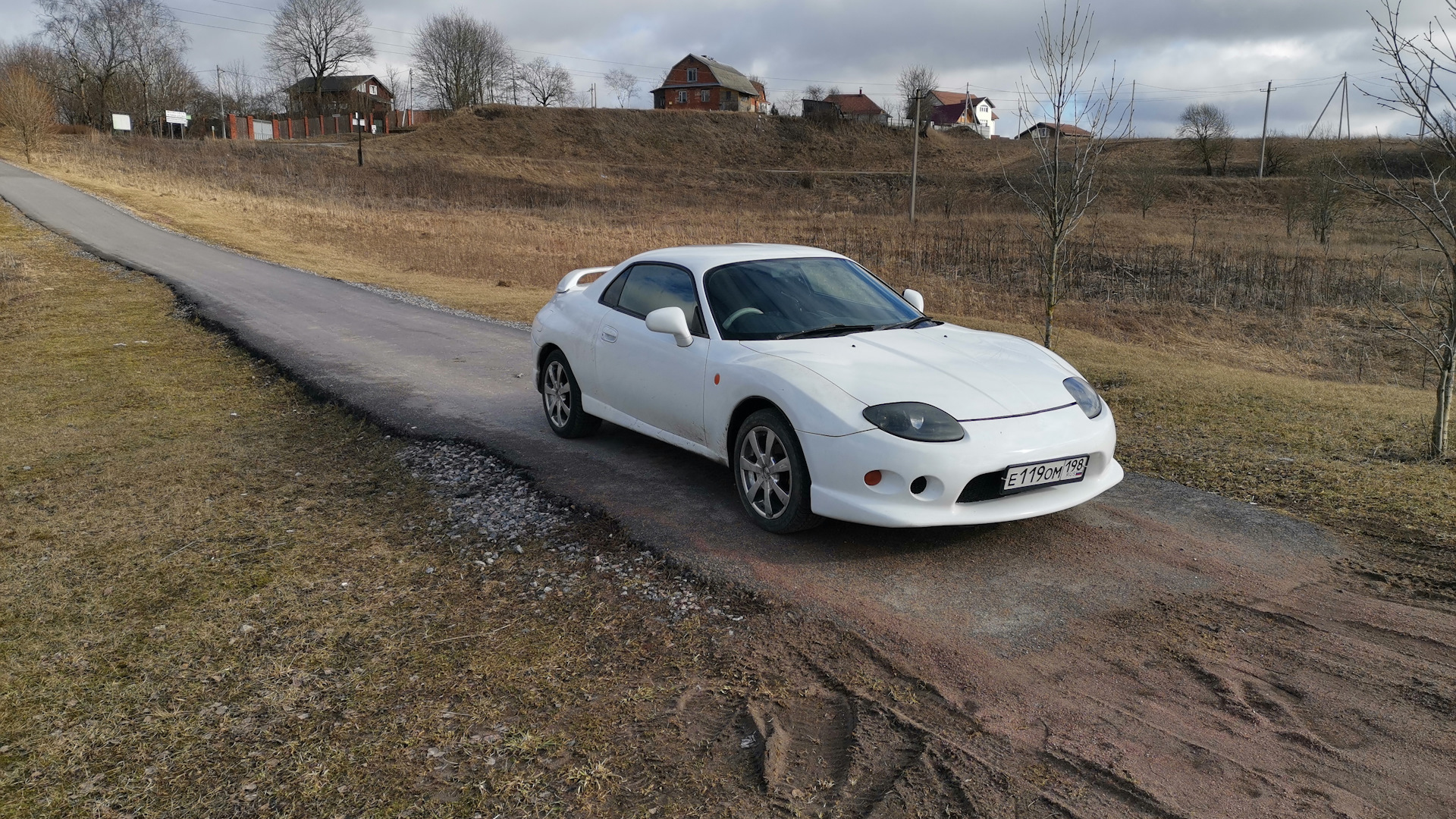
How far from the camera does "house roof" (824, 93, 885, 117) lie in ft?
356

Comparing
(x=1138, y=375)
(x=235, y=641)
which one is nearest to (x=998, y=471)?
(x=235, y=641)

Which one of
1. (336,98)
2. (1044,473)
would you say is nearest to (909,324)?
(1044,473)

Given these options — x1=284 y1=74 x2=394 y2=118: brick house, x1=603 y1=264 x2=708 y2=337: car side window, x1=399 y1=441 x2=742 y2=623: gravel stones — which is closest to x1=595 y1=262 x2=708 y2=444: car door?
x1=603 y1=264 x2=708 y2=337: car side window

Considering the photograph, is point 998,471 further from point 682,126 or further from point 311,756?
point 682,126

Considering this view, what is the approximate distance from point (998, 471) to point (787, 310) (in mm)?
1728

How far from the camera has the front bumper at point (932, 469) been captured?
14.9 feet

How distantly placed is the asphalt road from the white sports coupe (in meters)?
0.30

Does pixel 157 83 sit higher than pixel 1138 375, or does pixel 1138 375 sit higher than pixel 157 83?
pixel 157 83

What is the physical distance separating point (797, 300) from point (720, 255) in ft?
2.24

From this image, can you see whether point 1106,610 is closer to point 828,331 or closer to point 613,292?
point 828,331

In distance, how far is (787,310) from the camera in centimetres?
577

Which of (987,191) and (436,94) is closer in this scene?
(987,191)

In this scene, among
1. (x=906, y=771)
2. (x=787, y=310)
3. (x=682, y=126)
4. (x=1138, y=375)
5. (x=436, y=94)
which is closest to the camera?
(x=906, y=771)

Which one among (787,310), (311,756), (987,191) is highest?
(987,191)
